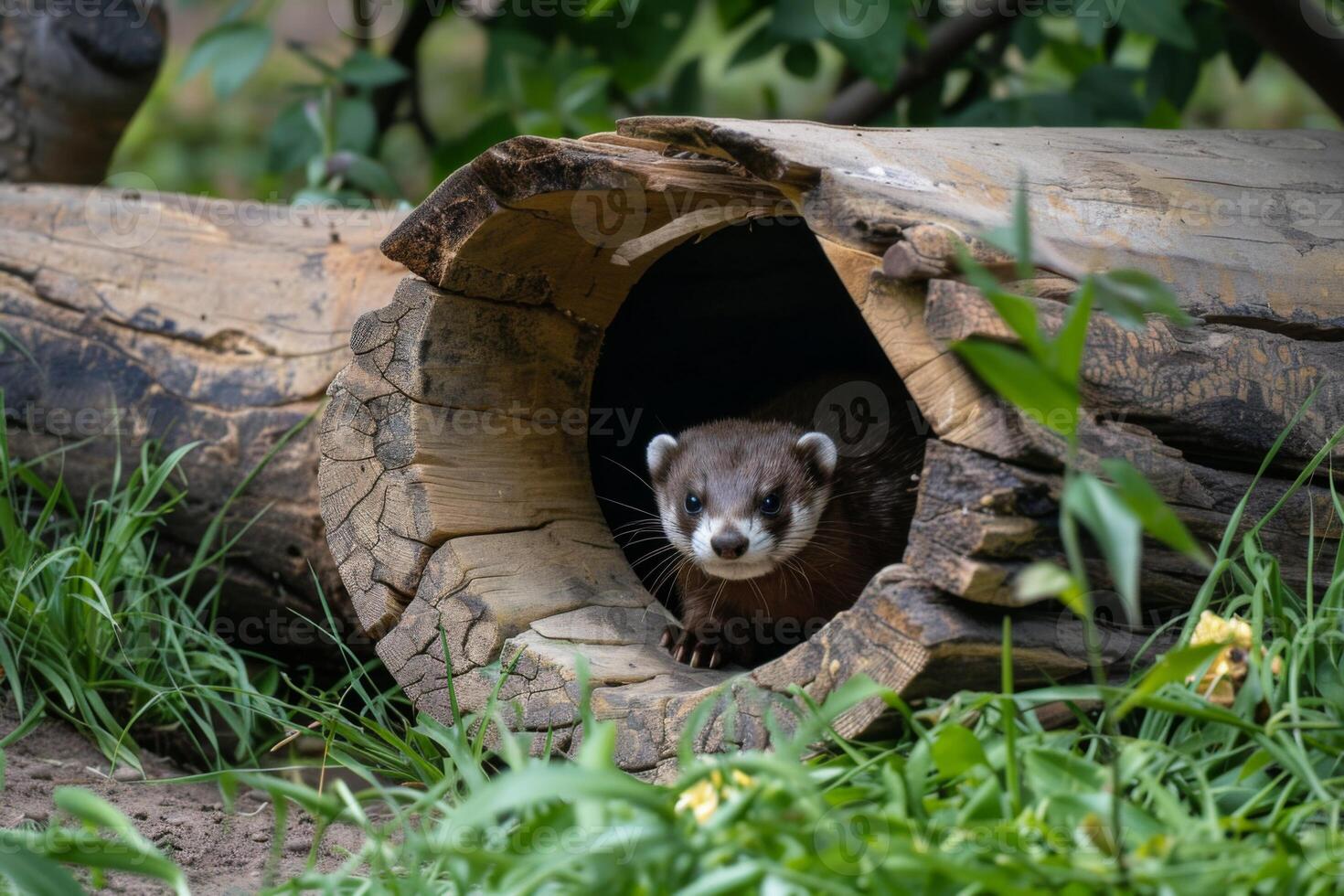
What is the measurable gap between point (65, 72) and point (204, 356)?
2299mm

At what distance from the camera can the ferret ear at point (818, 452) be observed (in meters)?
4.29

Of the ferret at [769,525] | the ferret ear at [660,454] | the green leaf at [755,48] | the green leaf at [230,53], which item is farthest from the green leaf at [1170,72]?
the green leaf at [230,53]

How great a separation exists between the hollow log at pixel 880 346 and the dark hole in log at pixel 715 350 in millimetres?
87

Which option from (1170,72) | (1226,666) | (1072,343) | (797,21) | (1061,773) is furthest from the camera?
(1170,72)

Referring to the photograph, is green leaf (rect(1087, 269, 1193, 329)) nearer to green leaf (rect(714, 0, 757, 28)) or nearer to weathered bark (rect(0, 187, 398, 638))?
weathered bark (rect(0, 187, 398, 638))

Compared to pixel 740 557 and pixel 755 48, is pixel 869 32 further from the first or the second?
pixel 740 557

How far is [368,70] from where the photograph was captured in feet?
19.3

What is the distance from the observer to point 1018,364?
1.75 metres

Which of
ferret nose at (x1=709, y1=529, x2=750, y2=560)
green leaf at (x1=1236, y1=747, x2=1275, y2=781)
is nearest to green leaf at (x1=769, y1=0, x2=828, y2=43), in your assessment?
ferret nose at (x1=709, y1=529, x2=750, y2=560)

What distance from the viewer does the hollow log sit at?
2590 mm

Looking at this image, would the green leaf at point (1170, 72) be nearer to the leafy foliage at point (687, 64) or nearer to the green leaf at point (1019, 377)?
the leafy foliage at point (687, 64)

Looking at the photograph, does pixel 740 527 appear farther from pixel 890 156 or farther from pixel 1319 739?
pixel 1319 739

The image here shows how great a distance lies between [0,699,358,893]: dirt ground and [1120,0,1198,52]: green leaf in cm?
412

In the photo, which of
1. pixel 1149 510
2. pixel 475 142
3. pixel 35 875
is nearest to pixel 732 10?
pixel 475 142
